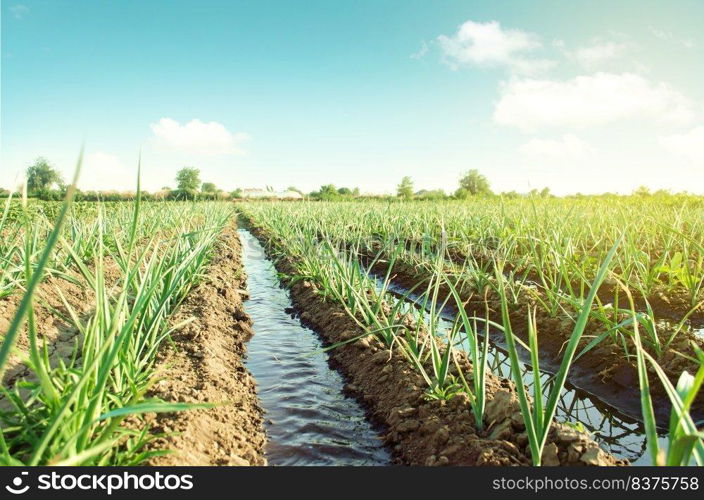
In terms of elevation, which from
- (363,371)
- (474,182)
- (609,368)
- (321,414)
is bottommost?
(321,414)

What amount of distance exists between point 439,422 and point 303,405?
3.33 feet

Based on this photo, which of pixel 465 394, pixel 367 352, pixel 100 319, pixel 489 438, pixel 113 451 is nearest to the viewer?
pixel 113 451

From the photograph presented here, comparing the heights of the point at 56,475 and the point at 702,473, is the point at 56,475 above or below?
below

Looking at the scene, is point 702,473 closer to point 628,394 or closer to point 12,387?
point 628,394

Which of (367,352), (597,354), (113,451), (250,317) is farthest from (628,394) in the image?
(250,317)

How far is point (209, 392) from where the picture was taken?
2482 mm

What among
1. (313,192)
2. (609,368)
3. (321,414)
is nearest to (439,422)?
(321,414)

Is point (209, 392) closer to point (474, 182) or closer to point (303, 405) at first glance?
point (303, 405)

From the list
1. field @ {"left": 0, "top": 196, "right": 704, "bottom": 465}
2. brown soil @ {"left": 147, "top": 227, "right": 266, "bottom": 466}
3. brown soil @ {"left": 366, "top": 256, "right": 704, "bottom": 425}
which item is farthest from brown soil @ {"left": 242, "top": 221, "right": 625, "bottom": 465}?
brown soil @ {"left": 147, "top": 227, "right": 266, "bottom": 466}

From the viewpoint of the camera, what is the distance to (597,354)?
343cm

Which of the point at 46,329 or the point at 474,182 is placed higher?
the point at 474,182

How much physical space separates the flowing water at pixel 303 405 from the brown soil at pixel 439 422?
0.37ft

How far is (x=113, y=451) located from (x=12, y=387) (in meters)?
1.53

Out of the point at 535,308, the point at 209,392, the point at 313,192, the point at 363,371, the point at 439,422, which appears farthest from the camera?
the point at 313,192
